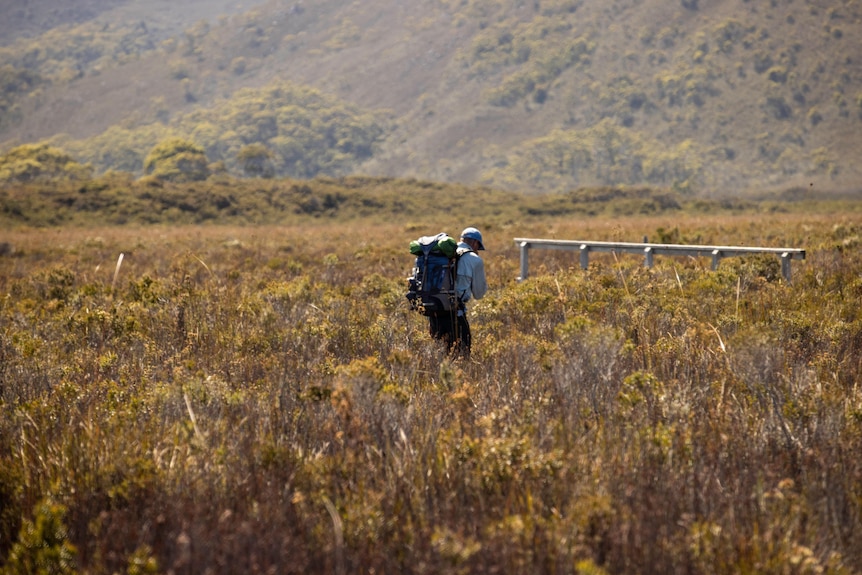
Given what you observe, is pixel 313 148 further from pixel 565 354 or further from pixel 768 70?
pixel 565 354

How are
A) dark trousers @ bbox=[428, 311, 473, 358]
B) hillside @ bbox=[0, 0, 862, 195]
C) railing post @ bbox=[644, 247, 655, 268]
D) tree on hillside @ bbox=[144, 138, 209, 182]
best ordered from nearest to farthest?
dark trousers @ bbox=[428, 311, 473, 358], railing post @ bbox=[644, 247, 655, 268], tree on hillside @ bbox=[144, 138, 209, 182], hillside @ bbox=[0, 0, 862, 195]

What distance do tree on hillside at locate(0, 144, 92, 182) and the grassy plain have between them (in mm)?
123016

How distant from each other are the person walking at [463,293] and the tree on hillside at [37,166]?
12276cm

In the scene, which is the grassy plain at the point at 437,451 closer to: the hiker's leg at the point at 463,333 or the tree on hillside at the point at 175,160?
the hiker's leg at the point at 463,333

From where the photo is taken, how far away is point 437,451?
4344 mm

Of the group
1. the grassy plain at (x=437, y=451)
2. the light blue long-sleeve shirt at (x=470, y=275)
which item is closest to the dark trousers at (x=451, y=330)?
the grassy plain at (x=437, y=451)

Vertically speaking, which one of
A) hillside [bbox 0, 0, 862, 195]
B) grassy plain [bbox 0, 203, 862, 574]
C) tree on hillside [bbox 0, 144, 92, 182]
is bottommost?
grassy plain [bbox 0, 203, 862, 574]

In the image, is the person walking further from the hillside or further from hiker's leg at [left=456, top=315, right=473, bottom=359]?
the hillside

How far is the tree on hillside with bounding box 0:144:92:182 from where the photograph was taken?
119250 millimetres

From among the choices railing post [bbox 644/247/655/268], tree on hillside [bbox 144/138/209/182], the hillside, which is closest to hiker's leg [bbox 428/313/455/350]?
railing post [bbox 644/247/655/268]

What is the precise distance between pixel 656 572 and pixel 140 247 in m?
25.5

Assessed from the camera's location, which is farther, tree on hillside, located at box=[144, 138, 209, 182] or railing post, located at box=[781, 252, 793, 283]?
tree on hillside, located at box=[144, 138, 209, 182]

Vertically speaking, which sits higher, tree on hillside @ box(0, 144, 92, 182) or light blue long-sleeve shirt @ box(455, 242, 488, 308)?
tree on hillside @ box(0, 144, 92, 182)

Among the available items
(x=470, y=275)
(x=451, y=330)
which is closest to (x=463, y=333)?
(x=451, y=330)
